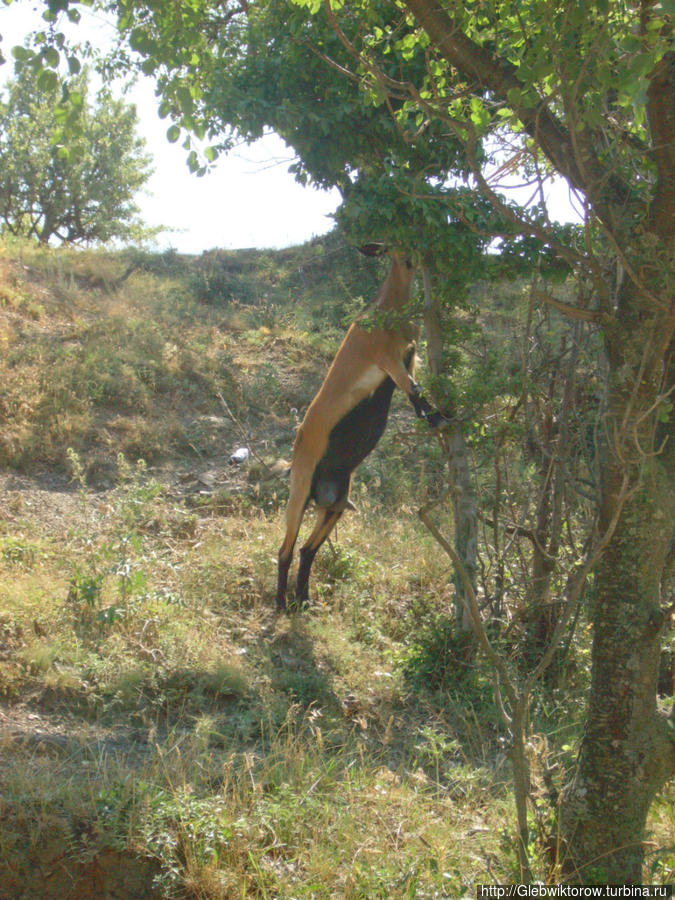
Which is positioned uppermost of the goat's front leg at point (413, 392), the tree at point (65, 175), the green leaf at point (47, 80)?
the tree at point (65, 175)

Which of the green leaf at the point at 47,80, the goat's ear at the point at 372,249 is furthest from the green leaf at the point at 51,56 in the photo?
the goat's ear at the point at 372,249

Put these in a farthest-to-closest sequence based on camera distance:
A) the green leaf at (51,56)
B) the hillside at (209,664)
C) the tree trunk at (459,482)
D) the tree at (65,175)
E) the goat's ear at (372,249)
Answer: the tree at (65,175)
the goat's ear at (372,249)
the tree trunk at (459,482)
the hillside at (209,664)
the green leaf at (51,56)

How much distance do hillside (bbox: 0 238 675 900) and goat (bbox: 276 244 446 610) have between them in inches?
18.8

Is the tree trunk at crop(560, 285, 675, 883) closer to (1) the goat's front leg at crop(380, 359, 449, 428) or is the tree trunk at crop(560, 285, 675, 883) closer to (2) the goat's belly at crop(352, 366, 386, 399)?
(1) the goat's front leg at crop(380, 359, 449, 428)

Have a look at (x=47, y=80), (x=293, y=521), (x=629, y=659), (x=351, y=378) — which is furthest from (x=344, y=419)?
(x=47, y=80)

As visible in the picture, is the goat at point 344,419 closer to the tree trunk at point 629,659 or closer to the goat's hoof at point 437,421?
the goat's hoof at point 437,421

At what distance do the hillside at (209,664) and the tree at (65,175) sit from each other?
7.83m

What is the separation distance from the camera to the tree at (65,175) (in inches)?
635

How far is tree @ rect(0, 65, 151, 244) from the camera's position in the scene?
16125 millimetres

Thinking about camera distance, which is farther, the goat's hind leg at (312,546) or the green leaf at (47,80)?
the goat's hind leg at (312,546)

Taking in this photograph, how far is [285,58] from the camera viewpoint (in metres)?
5.05

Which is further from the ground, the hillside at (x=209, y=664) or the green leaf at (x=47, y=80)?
the green leaf at (x=47, y=80)

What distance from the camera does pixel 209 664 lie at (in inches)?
175

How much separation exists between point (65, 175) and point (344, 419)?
1362cm
